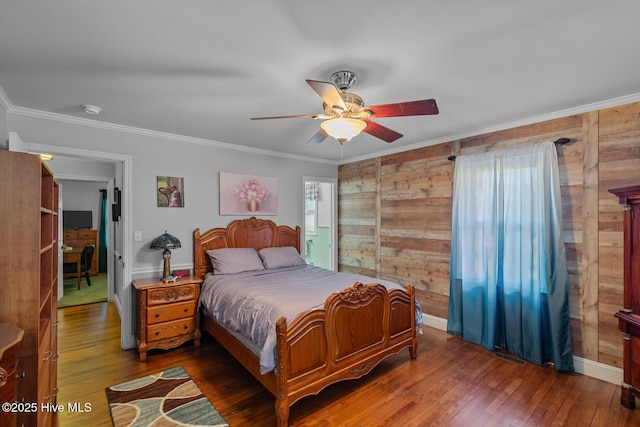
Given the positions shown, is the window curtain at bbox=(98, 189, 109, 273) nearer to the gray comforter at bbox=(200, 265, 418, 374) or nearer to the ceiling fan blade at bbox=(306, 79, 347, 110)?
the gray comforter at bbox=(200, 265, 418, 374)

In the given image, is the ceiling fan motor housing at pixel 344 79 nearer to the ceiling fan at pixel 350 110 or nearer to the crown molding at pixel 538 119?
the ceiling fan at pixel 350 110

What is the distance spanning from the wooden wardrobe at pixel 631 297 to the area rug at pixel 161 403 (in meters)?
2.93

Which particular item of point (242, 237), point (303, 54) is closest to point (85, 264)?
point (242, 237)

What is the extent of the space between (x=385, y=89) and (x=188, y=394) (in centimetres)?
287

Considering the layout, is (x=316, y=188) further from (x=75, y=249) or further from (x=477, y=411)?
(x=75, y=249)

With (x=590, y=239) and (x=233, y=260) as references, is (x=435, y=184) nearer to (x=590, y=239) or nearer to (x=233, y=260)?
(x=590, y=239)

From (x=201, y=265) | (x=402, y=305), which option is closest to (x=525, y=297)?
(x=402, y=305)

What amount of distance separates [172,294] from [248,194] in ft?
5.25

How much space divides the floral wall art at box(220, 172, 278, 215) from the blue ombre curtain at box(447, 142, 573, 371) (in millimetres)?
2436

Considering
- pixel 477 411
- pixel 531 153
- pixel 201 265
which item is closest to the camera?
pixel 477 411

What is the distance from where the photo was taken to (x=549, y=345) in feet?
9.36

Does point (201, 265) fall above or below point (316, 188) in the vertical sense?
below

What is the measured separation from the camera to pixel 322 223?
5.86 metres

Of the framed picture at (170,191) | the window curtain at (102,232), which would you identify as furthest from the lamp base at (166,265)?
the window curtain at (102,232)
